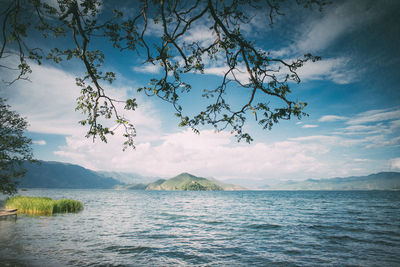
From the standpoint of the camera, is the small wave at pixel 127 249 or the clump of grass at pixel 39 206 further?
the clump of grass at pixel 39 206

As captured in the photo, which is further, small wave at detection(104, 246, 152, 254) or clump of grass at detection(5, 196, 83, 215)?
clump of grass at detection(5, 196, 83, 215)

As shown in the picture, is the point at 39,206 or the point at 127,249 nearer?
the point at 127,249

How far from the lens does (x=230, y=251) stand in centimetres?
1448

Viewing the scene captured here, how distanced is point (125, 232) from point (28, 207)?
75.2 feet

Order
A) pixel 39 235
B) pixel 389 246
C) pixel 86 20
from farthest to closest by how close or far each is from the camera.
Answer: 1. pixel 39 235
2. pixel 389 246
3. pixel 86 20

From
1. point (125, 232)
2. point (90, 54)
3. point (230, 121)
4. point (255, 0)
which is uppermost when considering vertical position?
point (255, 0)

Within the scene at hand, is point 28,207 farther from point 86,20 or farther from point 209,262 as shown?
point 86,20

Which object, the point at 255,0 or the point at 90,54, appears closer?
the point at 255,0

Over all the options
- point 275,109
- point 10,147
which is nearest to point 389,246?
point 275,109

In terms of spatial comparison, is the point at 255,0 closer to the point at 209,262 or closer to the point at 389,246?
the point at 209,262

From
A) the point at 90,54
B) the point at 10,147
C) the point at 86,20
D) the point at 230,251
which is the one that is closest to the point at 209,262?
the point at 230,251

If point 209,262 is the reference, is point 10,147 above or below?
above

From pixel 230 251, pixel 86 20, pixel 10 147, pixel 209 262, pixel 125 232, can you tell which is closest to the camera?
pixel 86 20

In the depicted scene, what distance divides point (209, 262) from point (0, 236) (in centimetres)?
1797
